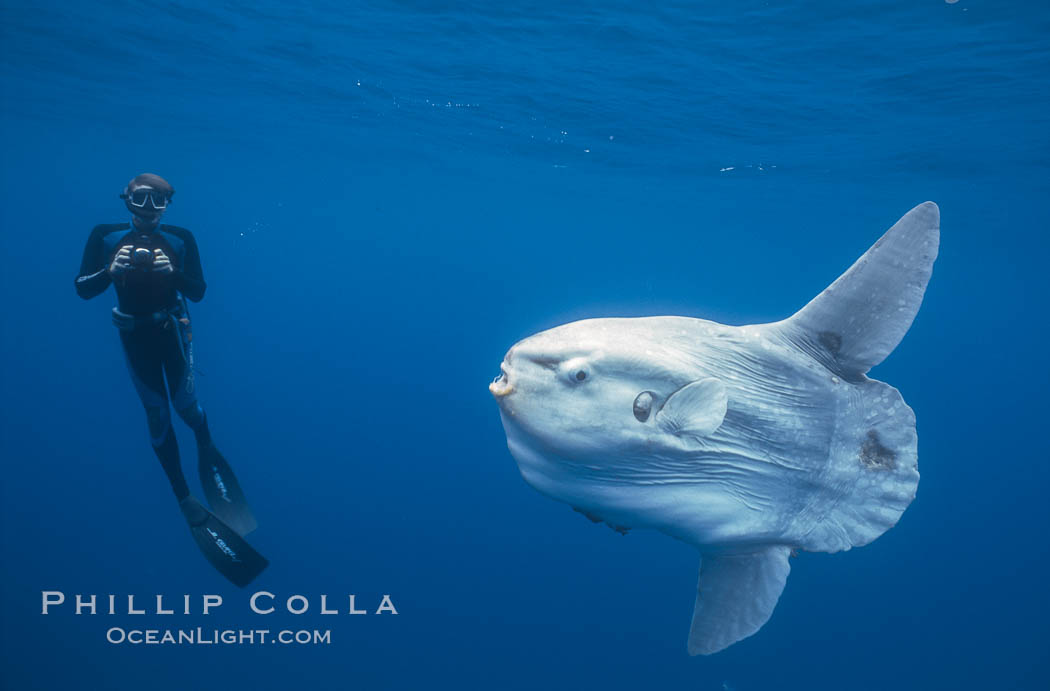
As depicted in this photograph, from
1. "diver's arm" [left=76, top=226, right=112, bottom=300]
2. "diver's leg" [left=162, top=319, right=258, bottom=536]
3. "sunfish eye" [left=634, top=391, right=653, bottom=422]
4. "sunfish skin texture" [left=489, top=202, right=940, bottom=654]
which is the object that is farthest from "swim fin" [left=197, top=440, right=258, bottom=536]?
"sunfish eye" [left=634, top=391, right=653, bottom=422]

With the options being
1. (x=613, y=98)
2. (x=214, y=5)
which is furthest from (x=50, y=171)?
(x=613, y=98)

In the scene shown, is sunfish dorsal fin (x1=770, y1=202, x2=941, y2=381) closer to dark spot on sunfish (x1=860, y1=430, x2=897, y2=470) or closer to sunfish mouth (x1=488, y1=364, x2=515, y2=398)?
dark spot on sunfish (x1=860, y1=430, x2=897, y2=470)

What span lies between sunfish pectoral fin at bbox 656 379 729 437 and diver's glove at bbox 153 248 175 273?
12.7 feet

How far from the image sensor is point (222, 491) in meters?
5.48

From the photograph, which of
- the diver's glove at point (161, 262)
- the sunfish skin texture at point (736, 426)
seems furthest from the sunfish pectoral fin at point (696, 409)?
the diver's glove at point (161, 262)

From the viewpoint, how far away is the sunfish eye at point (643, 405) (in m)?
2.24

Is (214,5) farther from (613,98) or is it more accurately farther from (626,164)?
(626,164)

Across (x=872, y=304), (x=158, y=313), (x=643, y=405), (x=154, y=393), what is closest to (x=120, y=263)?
(x=158, y=313)

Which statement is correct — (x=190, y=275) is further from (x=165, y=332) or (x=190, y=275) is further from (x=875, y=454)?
(x=875, y=454)

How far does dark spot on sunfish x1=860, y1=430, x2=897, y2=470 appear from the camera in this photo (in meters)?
2.72

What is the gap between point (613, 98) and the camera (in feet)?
42.9

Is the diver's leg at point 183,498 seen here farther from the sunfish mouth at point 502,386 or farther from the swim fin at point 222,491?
the sunfish mouth at point 502,386

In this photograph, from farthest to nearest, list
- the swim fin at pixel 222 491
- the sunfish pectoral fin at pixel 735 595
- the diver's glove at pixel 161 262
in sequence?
the swim fin at pixel 222 491 < the diver's glove at pixel 161 262 < the sunfish pectoral fin at pixel 735 595

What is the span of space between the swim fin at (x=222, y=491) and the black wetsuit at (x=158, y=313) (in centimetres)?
23
